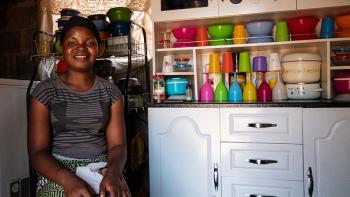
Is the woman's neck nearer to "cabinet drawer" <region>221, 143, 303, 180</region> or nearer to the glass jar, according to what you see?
the glass jar

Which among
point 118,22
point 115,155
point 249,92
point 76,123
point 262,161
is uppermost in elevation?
point 118,22

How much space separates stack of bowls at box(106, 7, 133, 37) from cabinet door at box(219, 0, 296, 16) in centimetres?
57

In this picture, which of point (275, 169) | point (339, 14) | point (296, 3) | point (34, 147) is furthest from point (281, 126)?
point (34, 147)

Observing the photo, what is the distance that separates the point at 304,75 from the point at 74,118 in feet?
4.09

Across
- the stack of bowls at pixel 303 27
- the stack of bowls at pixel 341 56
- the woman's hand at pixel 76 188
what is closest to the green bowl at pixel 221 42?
the stack of bowls at pixel 303 27

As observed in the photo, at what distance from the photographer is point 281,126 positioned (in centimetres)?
139

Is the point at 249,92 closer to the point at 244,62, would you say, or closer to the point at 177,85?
the point at 244,62

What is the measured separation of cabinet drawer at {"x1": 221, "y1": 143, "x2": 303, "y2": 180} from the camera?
1376 mm

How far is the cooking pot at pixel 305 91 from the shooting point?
1.59 m

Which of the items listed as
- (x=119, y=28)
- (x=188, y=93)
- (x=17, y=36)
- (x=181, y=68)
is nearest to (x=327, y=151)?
(x=188, y=93)

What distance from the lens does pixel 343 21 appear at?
5.13ft

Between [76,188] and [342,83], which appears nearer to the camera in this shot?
[76,188]

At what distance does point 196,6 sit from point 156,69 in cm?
45

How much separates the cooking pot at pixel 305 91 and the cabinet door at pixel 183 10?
626 mm
